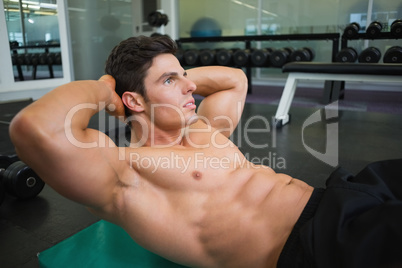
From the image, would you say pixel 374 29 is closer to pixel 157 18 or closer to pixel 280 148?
pixel 280 148

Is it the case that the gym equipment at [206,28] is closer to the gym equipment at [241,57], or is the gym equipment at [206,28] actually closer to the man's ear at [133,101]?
the gym equipment at [241,57]

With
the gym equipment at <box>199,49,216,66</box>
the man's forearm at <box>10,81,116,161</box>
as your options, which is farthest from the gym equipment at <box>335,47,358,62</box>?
the man's forearm at <box>10,81,116,161</box>

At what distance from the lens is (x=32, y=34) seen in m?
4.63

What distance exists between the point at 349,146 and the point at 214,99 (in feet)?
6.00

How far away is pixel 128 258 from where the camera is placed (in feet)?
3.53

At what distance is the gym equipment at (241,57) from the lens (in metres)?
5.01

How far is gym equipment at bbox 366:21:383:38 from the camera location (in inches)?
171

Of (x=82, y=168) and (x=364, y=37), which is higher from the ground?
(x=364, y=37)

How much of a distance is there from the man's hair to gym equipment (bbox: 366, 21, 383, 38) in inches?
166

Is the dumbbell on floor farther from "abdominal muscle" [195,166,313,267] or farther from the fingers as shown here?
"abdominal muscle" [195,166,313,267]

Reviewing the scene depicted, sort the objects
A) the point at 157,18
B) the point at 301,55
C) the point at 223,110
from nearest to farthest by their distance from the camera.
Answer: the point at 223,110, the point at 301,55, the point at 157,18

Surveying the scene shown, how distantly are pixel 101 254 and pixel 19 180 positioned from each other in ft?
3.00

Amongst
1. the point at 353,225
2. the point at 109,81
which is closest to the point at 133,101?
the point at 109,81

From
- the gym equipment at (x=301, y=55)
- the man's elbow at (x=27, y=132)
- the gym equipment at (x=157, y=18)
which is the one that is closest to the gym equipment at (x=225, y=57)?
the gym equipment at (x=301, y=55)
